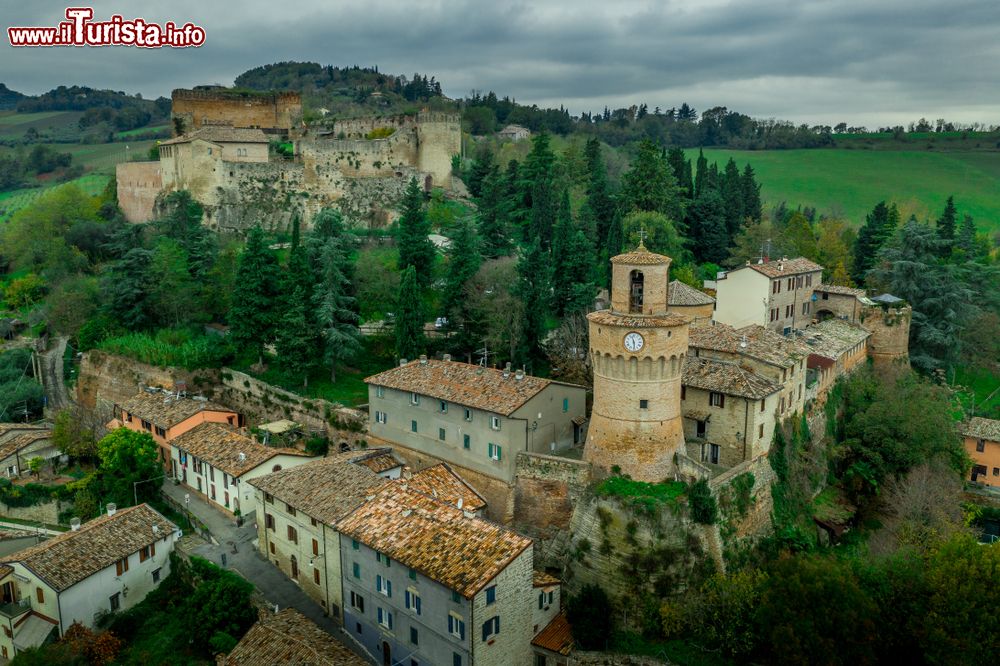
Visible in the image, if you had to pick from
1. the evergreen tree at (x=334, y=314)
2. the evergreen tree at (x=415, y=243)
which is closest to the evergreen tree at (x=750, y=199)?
the evergreen tree at (x=415, y=243)

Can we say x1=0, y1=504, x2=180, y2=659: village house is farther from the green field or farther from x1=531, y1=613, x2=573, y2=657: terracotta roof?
the green field

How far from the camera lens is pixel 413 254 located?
4509 centimetres

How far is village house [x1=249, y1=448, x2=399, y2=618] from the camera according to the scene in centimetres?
2841

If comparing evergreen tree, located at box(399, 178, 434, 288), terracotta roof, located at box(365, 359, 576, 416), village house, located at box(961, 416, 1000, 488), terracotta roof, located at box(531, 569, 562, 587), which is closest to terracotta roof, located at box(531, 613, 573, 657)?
terracotta roof, located at box(531, 569, 562, 587)

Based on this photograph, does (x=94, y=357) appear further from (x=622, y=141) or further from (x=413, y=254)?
(x=622, y=141)

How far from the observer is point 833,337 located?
42.2m

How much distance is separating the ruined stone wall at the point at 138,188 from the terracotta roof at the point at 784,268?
46148mm

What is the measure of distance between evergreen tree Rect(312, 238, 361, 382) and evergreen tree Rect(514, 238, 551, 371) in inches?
364

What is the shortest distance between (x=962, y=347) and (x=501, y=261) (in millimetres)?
30285

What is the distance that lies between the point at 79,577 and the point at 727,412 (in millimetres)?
26207

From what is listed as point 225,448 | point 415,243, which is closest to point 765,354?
point 415,243

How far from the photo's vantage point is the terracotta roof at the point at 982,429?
41084 millimetres

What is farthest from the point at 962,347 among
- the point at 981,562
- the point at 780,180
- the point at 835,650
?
the point at 780,180

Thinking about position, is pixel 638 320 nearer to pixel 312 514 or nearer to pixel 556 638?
pixel 556 638
